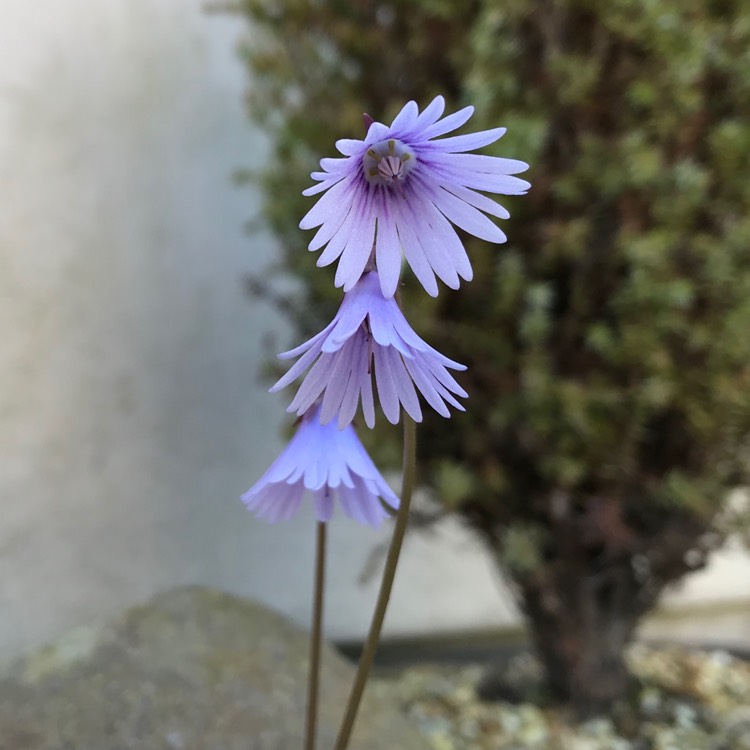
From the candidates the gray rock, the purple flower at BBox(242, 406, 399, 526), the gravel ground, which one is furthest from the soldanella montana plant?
the gravel ground

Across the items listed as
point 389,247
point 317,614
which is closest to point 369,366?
point 389,247

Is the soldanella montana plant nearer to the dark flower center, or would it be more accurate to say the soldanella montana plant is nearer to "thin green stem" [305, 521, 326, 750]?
the dark flower center

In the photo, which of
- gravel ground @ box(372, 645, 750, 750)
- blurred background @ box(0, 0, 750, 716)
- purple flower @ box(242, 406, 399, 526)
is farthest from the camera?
blurred background @ box(0, 0, 750, 716)

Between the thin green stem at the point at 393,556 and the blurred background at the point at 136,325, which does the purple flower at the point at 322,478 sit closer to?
the thin green stem at the point at 393,556

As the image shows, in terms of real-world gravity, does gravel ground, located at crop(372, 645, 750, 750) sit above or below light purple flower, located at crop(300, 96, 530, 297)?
below

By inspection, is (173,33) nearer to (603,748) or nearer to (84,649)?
(84,649)

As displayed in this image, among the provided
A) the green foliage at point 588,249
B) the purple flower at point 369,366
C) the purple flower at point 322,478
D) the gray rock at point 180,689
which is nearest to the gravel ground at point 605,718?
the gray rock at point 180,689

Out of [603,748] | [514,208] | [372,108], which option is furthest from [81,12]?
[603,748]
